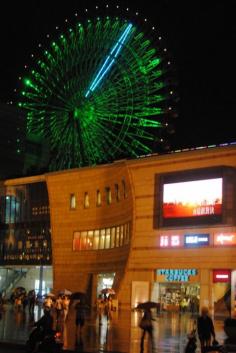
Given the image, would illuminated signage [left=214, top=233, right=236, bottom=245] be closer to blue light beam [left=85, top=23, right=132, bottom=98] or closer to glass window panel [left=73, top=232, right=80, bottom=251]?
blue light beam [left=85, top=23, right=132, bottom=98]

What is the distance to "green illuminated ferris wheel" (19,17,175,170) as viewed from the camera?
5816cm

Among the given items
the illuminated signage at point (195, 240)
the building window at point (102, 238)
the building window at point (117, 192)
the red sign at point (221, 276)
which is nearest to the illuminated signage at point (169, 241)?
the illuminated signage at point (195, 240)

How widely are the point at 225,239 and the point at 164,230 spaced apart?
5.74 m

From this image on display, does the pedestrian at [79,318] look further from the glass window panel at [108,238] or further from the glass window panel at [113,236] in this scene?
the glass window panel at [108,238]

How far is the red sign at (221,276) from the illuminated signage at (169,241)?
4217 mm

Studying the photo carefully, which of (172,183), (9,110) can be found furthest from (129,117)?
(9,110)

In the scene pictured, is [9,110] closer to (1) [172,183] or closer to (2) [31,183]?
(2) [31,183]

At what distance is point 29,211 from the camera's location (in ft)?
276

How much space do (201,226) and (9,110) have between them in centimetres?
12365

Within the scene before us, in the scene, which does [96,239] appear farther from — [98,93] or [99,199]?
[98,93]

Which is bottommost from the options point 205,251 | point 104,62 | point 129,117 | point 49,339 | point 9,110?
point 49,339

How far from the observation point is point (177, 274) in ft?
171

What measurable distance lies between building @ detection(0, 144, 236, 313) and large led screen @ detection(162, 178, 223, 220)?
3.1 inches

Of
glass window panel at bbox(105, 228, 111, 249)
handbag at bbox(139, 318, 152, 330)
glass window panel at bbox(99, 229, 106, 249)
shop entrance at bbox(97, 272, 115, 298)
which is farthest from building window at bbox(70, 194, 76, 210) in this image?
handbag at bbox(139, 318, 152, 330)
